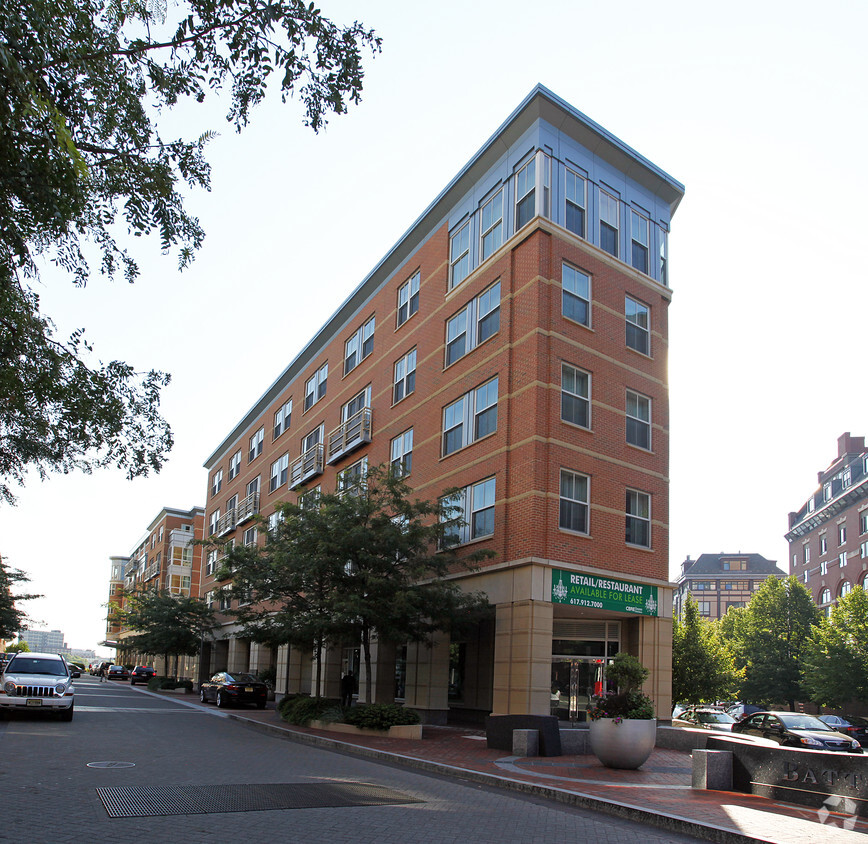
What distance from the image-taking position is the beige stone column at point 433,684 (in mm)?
25078

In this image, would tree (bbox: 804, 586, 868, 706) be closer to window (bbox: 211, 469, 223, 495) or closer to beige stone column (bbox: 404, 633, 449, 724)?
beige stone column (bbox: 404, 633, 449, 724)

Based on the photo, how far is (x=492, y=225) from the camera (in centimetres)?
2556

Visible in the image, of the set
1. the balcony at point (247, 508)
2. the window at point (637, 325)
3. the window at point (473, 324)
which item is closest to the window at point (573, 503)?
the window at point (473, 324)

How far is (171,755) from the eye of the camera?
14.7 meters

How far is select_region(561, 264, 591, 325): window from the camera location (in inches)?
930

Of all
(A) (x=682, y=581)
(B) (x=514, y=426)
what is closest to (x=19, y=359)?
(B) (x=514, y=426)

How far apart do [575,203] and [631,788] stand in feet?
54.4

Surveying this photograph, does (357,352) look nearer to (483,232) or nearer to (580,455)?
(483,232)

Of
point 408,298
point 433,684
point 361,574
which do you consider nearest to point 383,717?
point 361,574

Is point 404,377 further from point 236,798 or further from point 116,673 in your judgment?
point 116,673

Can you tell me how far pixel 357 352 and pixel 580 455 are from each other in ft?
49.1

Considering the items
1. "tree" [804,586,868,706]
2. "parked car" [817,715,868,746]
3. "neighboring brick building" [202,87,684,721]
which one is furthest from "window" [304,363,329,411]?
"tree" [804,586,868,706]

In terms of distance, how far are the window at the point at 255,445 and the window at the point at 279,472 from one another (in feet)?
13.0

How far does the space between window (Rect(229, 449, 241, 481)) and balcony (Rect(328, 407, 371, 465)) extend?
20161mm
